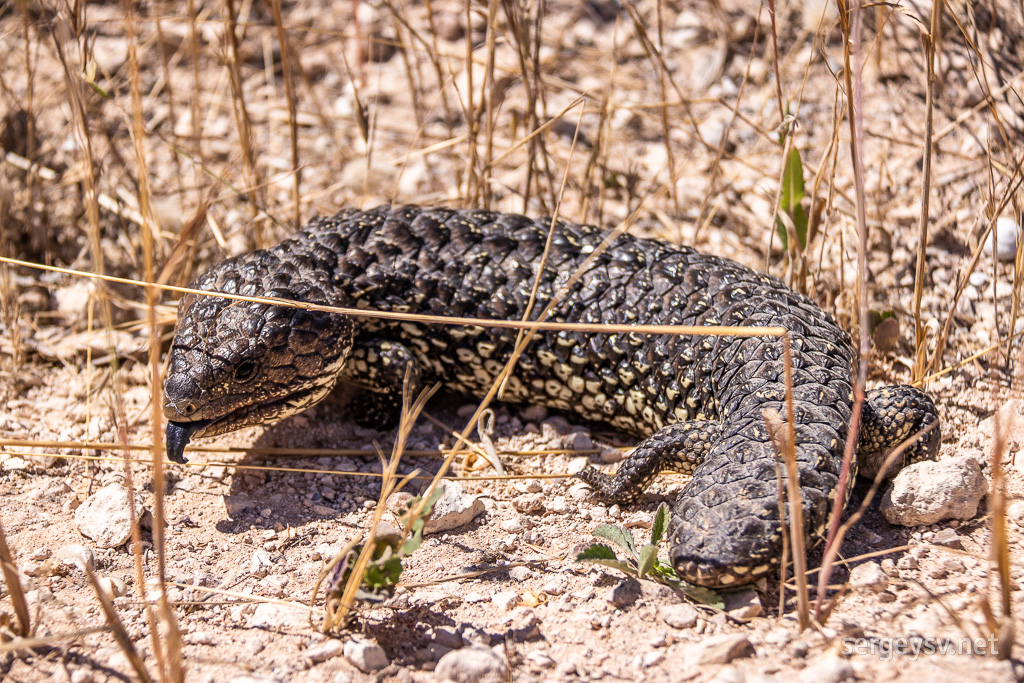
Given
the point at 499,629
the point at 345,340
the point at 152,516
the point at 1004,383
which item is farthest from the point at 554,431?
the point at 1004,383

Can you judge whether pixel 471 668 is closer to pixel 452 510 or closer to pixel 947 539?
pixel 452 510

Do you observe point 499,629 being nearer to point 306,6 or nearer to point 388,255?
point 388,255

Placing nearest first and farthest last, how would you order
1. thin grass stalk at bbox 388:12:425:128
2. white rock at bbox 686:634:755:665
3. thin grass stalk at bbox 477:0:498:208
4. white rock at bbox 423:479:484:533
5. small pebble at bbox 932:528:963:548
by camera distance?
white rock at bbox 686:634:755:665, small pebble at bbox 932:528:963:548, white rock at bbox 423:479:484:533, thin grass stalk at bbox 477:0:498:208, thin grass stalk at bbox 388:12:425:128

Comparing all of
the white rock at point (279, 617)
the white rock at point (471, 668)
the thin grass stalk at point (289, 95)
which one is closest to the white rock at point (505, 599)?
the white rock at point (471, 668)

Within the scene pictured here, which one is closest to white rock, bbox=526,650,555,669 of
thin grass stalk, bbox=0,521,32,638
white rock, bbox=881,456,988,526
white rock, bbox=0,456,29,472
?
white rock, bbox=881,456,988,526

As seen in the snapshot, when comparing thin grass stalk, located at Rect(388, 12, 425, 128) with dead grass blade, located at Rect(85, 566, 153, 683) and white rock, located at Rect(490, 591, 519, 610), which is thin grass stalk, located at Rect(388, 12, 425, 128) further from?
dead grass blade, located at Rect(85, 566, 153, 683)

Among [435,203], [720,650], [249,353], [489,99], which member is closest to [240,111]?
[435,203]
